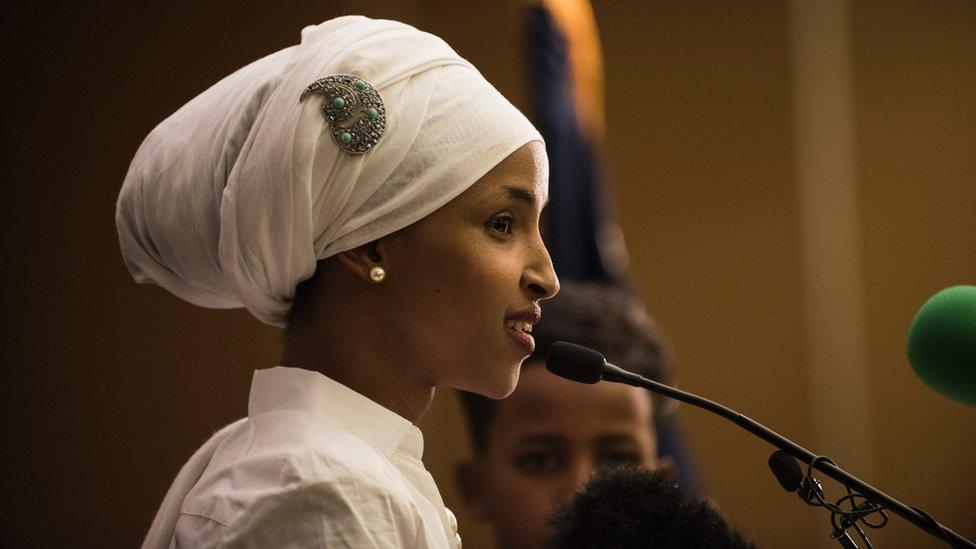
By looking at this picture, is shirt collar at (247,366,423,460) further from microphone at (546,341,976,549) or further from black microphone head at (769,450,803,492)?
black microphone head at (769,450,803,492)

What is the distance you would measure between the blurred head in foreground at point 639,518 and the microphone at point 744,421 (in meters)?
0.09

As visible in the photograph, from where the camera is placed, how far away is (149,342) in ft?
10.9

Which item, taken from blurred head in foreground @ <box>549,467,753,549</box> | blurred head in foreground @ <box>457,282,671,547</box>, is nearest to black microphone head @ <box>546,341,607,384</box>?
blurred head in foreground @ <box>549,467,753,549</box>

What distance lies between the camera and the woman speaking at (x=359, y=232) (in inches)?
44.2

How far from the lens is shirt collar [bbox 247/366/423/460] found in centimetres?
114

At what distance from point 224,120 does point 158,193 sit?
0.11m

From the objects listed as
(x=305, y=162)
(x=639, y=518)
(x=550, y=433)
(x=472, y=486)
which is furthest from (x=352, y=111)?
(x=472, y=486)

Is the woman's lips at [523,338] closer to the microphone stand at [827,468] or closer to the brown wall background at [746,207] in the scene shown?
the microphone stand at [827,468]

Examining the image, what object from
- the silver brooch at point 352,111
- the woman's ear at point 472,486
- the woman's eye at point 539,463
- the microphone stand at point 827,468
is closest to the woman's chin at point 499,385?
the microphone stand at point 827,468

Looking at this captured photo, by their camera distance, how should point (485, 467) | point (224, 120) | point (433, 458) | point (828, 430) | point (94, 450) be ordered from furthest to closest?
point (828, 430) → point (433, 458) → point (94, 450) → point (485, 467) → point (224, 120)

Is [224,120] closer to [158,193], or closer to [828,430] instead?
[158,193]

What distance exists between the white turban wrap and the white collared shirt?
131mm

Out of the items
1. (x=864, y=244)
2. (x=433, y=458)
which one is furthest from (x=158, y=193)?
(x=864, y=244)

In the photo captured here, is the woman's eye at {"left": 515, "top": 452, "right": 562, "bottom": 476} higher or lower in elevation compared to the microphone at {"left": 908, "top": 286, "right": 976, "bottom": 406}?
lower
